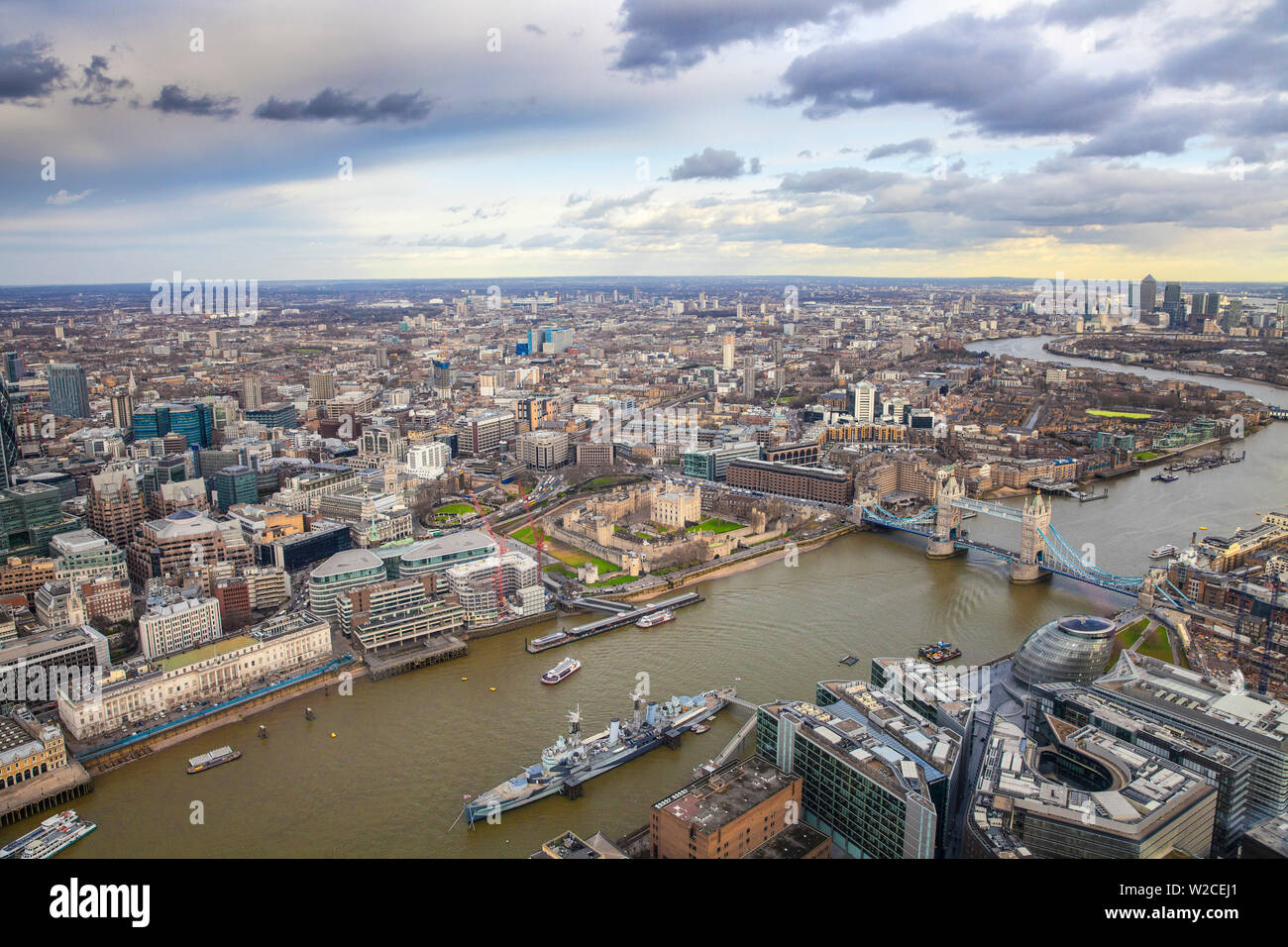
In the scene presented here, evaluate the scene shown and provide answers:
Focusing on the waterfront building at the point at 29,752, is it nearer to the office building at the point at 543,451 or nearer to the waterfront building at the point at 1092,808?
the waterfront building at the point at 1092,808

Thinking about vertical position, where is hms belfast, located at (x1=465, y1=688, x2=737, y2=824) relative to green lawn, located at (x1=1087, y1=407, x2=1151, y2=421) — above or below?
below

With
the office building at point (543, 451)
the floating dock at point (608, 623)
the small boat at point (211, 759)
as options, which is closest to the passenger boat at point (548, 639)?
the floating dock at point (608, 623)

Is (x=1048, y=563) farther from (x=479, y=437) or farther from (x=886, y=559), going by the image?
(x=479, y=437)

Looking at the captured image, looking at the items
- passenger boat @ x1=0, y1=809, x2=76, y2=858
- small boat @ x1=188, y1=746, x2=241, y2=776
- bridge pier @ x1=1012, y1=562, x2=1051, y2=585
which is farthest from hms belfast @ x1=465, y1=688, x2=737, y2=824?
bridge pier @ x1=1012, y1=562, x2=1051, y2=585

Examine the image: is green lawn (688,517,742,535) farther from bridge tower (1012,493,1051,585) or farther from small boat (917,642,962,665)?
small boat (917,642,962,665)
